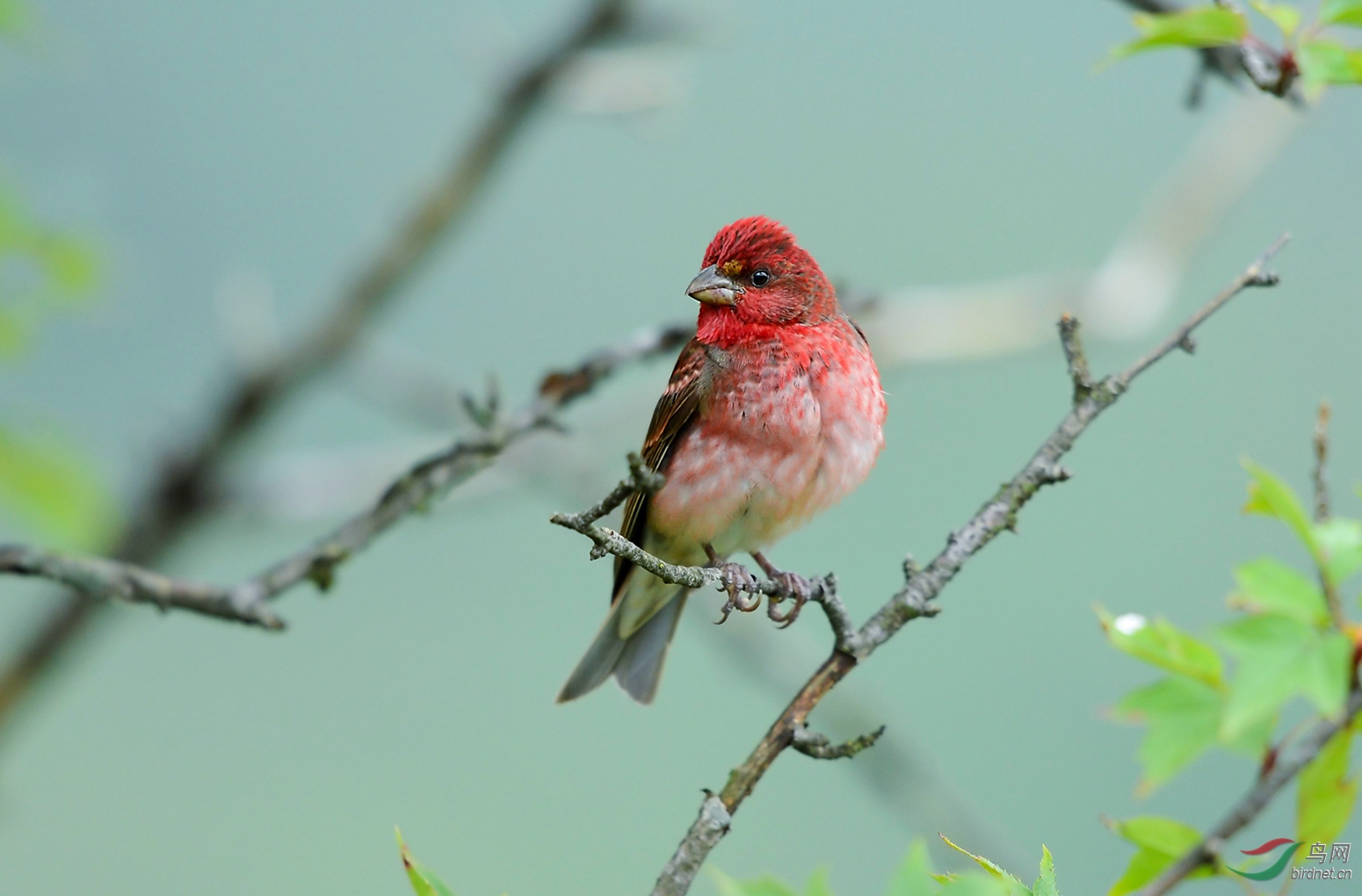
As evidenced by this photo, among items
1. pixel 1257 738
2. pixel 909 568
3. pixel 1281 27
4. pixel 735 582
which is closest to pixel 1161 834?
pixel 1257 738

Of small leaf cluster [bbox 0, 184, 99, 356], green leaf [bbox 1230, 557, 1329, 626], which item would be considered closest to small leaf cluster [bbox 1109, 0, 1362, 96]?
green leaf [bbox 1230, 557, 1329, 626]

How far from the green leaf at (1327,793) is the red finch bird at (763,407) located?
141 centimetres

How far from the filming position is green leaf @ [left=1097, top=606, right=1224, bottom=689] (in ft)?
4.00

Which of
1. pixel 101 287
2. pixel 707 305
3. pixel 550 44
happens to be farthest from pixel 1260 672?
pixel 550 44

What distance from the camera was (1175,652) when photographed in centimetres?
123

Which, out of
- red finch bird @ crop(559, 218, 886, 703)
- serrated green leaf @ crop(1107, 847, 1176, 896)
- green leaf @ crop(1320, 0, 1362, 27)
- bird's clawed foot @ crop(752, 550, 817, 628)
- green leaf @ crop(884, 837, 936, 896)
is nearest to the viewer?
green leaf @ crop(884, 837, 936, 896)

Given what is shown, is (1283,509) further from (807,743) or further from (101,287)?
(101,287)

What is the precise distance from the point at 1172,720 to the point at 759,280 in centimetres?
163

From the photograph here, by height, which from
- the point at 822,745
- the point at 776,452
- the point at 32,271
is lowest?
the point at 822,745

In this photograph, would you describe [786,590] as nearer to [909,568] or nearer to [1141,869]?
Result: [909,568]

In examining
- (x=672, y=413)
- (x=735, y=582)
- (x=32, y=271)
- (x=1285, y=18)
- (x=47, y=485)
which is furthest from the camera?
(x=47, y=485)

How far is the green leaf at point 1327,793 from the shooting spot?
4.01ft

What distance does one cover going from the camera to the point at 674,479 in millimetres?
2867

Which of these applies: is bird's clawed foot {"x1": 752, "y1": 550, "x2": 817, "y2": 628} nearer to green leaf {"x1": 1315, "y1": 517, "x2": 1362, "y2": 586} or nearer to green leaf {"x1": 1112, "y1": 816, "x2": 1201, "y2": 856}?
green leaf {"x1": 1112, "y1": 816, "x2": 1201, "y2": 856}
